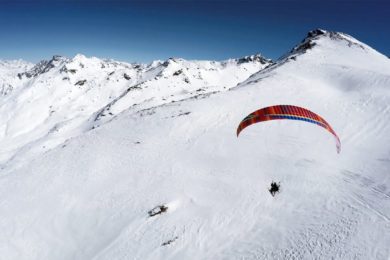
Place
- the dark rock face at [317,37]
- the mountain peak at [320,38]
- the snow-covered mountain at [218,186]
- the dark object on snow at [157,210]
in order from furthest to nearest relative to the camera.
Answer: the dark rock face at [317,37] < the mountain peak at [320,38] < the dark object on snow at [157,210] < the snow-covered mountain at [218,186]

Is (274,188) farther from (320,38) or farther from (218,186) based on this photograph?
(320,38)

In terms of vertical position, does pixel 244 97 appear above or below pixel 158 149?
above

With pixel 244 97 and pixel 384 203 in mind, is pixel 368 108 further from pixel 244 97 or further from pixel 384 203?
pixel 384 203

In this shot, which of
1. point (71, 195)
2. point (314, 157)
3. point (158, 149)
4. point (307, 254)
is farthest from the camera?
point (158, 149)

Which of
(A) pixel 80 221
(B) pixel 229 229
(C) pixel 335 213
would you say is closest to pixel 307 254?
(C) pixel 335 213

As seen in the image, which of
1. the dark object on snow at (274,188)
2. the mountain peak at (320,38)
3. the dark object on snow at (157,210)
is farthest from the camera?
the mountain peak at (320,38)

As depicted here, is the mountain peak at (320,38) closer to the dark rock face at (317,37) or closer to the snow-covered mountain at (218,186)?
the dark rock face at (317,37)

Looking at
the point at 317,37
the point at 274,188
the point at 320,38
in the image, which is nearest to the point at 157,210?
the point at 274,188

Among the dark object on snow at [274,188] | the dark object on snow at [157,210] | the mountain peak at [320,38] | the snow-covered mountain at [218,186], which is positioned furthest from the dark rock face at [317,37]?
the dark object on snow at [157,210]
